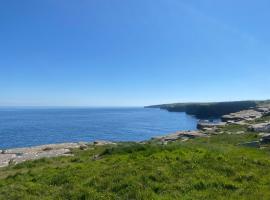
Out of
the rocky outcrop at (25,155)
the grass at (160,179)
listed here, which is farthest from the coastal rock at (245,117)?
the grass at (160,179)

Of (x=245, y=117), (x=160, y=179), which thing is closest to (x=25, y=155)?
(x=160, y=179)

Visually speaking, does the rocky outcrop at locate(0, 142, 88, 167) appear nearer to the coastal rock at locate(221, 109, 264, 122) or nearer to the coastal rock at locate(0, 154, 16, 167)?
the coastal rock at locate(0, 154, 16, 167)

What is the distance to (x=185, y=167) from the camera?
51.8 feet

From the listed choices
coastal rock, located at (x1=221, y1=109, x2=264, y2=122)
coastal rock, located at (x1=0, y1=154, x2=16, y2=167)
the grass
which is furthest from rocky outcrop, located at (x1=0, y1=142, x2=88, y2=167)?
coastal rock, located at (x1=221, y1=109, x2=264, y2=122)

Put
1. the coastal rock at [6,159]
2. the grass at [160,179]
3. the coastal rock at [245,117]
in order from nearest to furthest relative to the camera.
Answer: the grass at [160,179] < the coastal rock at [6,159] < the coastal rock at [245,117]

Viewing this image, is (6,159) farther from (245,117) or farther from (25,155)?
(245,117)

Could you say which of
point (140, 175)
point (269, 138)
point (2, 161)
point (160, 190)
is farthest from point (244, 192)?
point (2, 161)

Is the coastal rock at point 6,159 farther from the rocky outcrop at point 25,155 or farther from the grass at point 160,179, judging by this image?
the grass at point 160,179

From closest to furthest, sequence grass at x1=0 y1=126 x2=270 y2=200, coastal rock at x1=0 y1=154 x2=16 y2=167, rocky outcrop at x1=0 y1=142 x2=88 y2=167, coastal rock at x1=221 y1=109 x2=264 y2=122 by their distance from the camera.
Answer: grass at x1=0 y1=126 x2=270 y2=200 < coastal rock at x1=0 y1=154 x2=16 y2=167 < rocky outcrop at x1=0 y1=142 x2=88 y2=167 < coastal rock at x1=221 y1=109 x2=264 y2=122

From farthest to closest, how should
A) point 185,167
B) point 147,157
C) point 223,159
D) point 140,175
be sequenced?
1. point 147,157
2. point 223,159
3. point 185,167
4. point 140,175

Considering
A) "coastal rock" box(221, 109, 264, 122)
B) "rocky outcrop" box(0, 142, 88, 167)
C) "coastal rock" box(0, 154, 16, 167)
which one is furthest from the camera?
"coastal rock" box(221, 109, 264, 122)

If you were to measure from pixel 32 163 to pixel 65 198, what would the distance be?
34.5 feet

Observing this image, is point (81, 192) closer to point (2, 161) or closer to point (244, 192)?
point (244, 192)

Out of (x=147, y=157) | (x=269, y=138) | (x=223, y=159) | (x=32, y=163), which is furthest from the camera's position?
(x=269, y=138)
